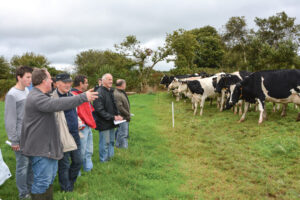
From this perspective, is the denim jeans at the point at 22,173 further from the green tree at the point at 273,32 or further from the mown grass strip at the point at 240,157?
the green tree at the point at 273,32

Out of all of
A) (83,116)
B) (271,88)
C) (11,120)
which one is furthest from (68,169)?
(271,88)

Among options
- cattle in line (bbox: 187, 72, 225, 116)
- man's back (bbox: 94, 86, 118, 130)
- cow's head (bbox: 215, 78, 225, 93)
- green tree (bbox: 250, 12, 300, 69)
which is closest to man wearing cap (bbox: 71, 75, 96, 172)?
man's back (bbox: 94, 86, 118, 130)

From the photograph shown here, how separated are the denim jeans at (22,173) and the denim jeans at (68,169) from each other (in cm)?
55

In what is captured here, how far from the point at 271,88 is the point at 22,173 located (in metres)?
9.92

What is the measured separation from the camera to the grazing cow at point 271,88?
9859 millimetres

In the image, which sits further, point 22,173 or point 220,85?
point 220,85

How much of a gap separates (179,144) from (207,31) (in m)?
51.4

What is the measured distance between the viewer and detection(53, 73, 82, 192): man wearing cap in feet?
13.0

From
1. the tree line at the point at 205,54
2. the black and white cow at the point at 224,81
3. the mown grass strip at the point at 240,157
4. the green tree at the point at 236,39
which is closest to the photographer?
the mown grass strip at the point at 240,157

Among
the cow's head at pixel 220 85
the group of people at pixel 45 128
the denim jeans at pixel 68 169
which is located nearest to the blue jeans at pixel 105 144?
the group of people at pixel 45 128

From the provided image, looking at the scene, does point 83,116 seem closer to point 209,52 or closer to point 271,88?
point 271,88

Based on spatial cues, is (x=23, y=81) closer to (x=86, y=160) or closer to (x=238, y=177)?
(x=86, y=160)

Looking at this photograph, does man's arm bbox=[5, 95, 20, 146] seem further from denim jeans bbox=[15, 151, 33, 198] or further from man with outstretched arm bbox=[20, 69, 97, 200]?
man with outstretched arm bbox=[20, 69, 97, 200]

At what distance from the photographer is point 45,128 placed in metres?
3.28
